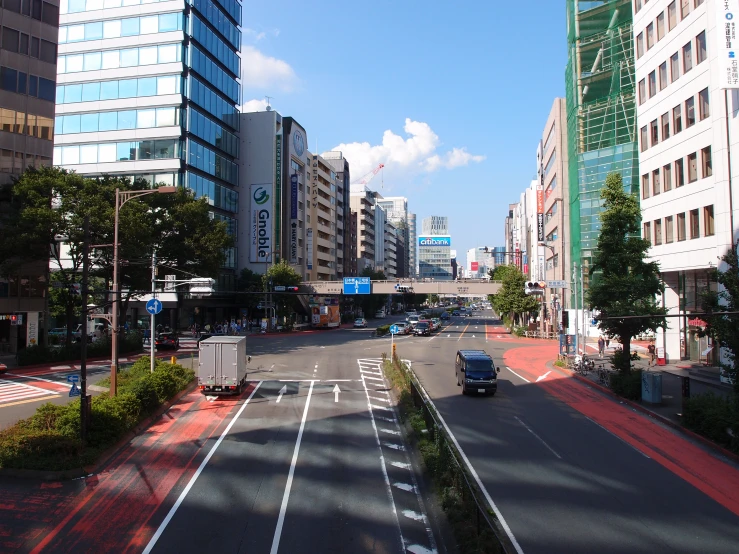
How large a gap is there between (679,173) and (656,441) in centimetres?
2086

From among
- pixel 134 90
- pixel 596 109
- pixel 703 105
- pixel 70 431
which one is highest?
pixel 134 90

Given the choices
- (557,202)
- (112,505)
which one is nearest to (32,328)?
(112,505)

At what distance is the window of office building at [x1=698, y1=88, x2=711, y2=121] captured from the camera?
97.9 ft

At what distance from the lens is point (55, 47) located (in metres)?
44.6

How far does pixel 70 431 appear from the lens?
1648 cm

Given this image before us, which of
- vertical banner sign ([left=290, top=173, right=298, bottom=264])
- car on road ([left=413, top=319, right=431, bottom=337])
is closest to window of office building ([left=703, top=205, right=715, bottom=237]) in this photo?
car on road ([left=413, top=319, right=431, bottom=337])

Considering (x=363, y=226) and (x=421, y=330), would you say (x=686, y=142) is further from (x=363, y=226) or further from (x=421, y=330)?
(x=363, y=226)

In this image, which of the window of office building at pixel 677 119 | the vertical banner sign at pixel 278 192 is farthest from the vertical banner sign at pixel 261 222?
the window of office building at pixel 677 119

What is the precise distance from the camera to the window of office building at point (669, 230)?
3491 centimetres

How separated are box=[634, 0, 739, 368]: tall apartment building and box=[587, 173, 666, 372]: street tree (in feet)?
6.45

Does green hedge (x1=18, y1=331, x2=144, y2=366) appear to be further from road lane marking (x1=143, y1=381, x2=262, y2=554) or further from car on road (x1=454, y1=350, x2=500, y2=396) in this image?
car on road (x1=454, y1=350, x2=500, y2=396)

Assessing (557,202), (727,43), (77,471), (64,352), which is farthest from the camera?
(557,202)

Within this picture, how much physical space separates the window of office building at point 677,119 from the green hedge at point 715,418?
19281 millimetres

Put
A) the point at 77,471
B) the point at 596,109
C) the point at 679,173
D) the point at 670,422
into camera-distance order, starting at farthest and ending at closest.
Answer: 1. the point at 596,109
2. the point at 679,173
3. the point at 670,422
4. the point at 77,471
